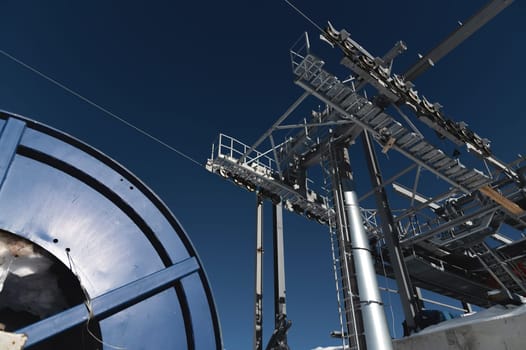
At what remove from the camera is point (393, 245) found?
14078 millimetres

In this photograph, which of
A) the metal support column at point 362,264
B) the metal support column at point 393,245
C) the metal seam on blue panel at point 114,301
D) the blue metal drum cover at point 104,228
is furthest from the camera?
the metal support column at point 393,245

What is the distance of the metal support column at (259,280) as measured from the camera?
487 inches

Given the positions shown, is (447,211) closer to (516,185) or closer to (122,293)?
(516,185)

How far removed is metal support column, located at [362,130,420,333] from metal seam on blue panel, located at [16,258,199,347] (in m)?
12.0

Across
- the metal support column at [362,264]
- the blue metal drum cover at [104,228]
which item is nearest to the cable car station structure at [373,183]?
the metal support column at [362,264]

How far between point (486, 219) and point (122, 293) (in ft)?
61.9

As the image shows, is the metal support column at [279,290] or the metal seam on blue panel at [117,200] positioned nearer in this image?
the metal seam on blue panel at [117,200]

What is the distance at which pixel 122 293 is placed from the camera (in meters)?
2.42

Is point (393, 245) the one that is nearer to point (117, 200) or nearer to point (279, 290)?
point (279, 290)

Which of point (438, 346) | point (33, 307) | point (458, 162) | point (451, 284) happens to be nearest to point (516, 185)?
point (458, 162)

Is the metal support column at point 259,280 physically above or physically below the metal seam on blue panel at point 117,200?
above

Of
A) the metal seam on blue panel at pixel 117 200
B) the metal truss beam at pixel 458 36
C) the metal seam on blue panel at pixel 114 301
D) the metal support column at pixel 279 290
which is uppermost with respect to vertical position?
the metal truss beam at pixel 458 36

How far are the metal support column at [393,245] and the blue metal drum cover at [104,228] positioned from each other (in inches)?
468

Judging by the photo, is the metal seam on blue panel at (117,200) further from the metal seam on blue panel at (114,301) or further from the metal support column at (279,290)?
the metal support column at (279,290)
